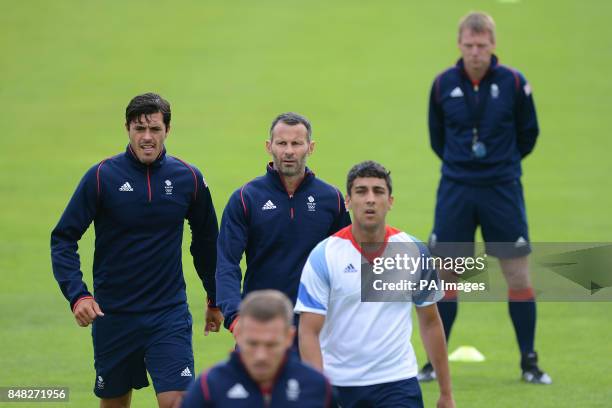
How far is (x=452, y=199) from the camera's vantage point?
11156mm

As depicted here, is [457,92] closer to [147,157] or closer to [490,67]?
[490,67]

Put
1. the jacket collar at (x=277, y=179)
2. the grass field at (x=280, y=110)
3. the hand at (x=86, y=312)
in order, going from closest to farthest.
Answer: the hand at (x=86, y=312) < the jacket collar at (x=277, y=179) < the grass field at (x=280, y=110)

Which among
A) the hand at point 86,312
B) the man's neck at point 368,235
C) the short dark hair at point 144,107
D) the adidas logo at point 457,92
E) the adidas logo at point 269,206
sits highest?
the adidas logo at point 457,92

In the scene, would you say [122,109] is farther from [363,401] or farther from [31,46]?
[363,401]

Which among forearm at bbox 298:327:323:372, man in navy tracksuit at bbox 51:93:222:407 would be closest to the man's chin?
man in navy tracksuit at bbox 51:93:222:407

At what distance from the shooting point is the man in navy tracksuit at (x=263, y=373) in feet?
18.5

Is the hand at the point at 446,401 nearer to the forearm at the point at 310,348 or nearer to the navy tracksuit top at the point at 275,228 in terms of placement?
the forearm at the point at 310,348

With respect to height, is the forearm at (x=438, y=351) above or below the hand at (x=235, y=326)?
below

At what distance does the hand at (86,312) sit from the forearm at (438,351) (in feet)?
6.84

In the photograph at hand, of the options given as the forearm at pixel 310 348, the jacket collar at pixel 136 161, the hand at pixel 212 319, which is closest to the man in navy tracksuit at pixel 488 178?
the hand at pixel 212 319

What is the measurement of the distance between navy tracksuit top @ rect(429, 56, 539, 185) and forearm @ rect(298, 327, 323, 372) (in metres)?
4.13

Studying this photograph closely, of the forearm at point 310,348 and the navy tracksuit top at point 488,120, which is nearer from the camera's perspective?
the forearm at point 310,348

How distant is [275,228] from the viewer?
27.2 feet

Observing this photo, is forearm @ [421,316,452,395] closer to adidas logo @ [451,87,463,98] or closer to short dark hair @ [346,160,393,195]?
short dark hair @ [346,160,393,195]
